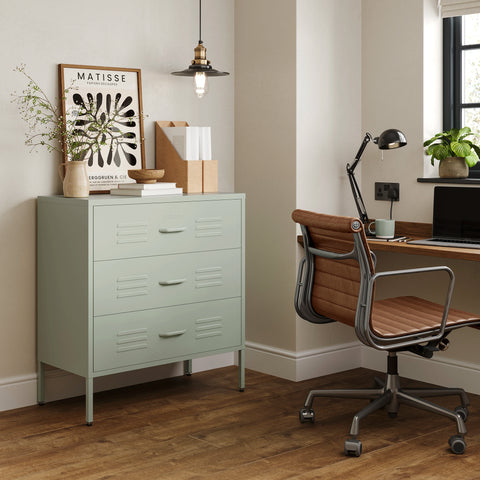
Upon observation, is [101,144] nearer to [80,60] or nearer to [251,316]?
[80,60]

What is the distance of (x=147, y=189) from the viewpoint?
3490 mm

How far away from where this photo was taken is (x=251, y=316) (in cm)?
430

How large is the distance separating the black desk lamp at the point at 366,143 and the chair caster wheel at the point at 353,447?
1458 millimetres

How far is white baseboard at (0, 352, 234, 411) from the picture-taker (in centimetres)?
356

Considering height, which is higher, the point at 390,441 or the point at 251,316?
the point at 251,316

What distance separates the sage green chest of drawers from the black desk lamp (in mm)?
690

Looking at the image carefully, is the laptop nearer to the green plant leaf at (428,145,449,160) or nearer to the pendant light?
the green plant leaf at (428,145,449,160)

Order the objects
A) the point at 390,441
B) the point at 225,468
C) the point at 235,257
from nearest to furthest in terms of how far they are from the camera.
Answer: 1. the point at 225,468
2. the point at 390,441
3. the point at 235,257

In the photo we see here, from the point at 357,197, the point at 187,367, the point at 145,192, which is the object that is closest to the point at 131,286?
the point at 145,192

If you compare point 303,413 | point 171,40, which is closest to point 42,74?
point 171,40

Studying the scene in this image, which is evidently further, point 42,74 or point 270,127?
point 270,127

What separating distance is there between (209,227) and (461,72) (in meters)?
1.56

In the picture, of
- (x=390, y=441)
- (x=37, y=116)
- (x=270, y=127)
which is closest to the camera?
(x=390, y=441)

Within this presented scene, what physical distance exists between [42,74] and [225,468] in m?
1.93
